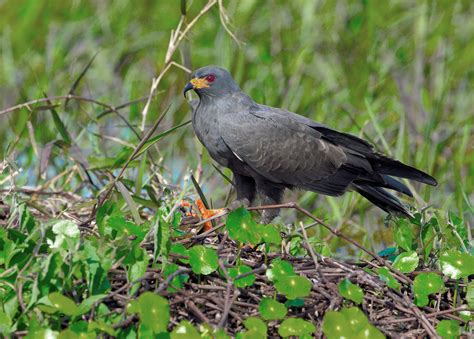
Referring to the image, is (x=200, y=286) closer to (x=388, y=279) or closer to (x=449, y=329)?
(x=388, y=279)

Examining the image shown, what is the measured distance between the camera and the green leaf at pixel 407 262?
3000mm

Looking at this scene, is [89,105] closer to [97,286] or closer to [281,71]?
[281,71]

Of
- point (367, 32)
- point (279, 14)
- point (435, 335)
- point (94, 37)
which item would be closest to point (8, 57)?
point (94, 37)

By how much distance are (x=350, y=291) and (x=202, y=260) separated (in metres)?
0.41

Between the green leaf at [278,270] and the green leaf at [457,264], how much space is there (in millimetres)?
493

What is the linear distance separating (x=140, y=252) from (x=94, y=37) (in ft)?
14.5

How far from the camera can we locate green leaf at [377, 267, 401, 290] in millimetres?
2857

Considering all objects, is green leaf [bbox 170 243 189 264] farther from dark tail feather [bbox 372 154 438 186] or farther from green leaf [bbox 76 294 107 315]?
dark tail feather [bbox 372 154 438 186]

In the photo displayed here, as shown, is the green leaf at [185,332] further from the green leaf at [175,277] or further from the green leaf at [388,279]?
the green leaf at [388,279]

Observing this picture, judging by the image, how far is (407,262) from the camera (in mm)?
3008

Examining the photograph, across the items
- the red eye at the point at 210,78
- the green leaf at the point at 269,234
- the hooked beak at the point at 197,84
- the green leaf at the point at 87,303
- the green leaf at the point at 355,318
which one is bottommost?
the green leaf at the point at 87,303

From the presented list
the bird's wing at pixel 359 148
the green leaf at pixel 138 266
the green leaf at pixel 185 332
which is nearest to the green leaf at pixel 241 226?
the green leaf at pixel 138 266

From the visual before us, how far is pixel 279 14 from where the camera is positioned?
264 inches

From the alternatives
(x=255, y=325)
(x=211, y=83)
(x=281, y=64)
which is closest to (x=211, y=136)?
(x=211, y=83)
